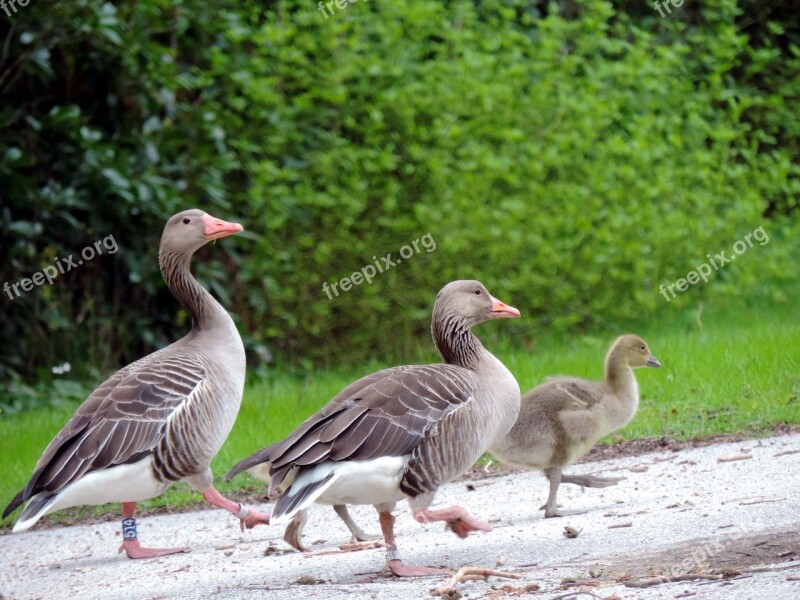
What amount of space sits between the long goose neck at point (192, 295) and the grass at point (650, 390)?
5.17 feet

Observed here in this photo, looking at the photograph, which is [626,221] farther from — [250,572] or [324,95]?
[250,572]

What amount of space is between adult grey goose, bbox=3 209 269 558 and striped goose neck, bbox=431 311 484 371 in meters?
1.36

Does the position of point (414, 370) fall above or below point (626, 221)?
below

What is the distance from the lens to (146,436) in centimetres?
648

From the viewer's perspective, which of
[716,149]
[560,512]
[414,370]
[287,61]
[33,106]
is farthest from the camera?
[716,149]

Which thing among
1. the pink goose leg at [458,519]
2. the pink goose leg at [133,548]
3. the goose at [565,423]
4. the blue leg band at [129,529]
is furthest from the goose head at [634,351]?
the blue leg band at [129,529]

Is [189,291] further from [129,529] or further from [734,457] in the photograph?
[734,457]

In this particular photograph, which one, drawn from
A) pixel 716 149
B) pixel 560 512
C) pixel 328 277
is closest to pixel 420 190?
pixel 328 277

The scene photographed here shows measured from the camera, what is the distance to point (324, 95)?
12.3 m

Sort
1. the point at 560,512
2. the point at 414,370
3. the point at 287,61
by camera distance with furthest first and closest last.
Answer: the point at 287,61, the point at 560,512, the point at 414,370

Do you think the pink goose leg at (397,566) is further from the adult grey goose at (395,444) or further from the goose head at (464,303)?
the goose head at (464,303)

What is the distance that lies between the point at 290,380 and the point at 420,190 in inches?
98.6

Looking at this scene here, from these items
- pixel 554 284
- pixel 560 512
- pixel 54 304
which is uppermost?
pixel 54 304

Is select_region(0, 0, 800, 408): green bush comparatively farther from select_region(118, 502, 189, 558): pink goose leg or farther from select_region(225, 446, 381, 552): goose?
select_region(225, 446, 381, 552): goose
